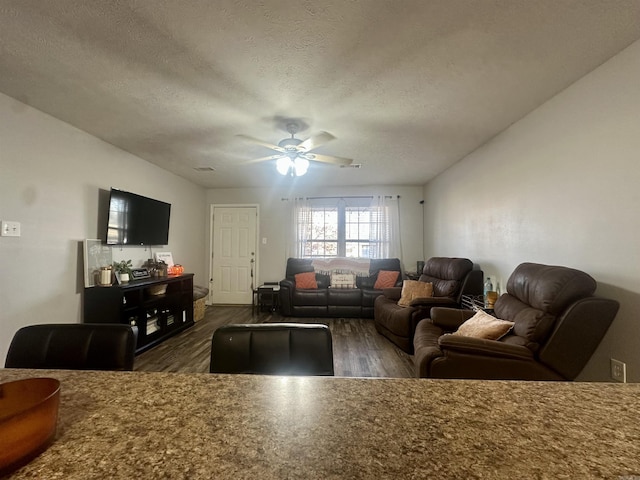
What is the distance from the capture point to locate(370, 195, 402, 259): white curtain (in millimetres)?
5520

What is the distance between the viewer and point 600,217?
1.94 metres

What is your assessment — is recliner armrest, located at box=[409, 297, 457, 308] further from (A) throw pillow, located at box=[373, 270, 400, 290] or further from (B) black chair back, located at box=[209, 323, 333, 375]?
(B) black chair back, located at box=[209, 323, 333, 375]

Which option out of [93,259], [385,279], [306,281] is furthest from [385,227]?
[93,259]

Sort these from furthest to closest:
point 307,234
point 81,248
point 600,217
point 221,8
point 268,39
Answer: point 307,234, point 81,248, point 600,217, point 268,39, point 221,8

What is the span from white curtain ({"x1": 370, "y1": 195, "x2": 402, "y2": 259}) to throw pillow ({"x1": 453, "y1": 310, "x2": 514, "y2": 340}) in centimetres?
318

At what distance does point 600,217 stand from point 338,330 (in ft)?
10.0

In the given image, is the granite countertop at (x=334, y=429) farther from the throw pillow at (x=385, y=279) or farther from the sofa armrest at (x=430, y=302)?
the throw pillow at (x=385, y=279)

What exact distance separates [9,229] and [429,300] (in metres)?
4.03

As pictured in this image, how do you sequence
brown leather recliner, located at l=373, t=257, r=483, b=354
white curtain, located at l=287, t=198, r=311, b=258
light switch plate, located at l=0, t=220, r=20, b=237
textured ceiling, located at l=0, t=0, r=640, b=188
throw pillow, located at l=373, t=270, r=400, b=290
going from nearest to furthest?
textured ceiling, located at l=0, t=0, r=640, b=188, light switch plate, located at l=0, t=220, r=20, b=237, brown leather recliner, located at l=373, t=257, r=483, b=354, throw pillow, located at l=373, t=270, r=400, b=290, white curtain, located at l=287, t=198, r=311, b=258

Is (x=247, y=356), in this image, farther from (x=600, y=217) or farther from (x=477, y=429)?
(x=600, y=217)

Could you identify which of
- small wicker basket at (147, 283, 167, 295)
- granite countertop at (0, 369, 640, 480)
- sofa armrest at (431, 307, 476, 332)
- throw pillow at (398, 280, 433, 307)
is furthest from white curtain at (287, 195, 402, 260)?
granite countertop at (0, 369, 640, 480)

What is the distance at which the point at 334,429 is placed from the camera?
561mm

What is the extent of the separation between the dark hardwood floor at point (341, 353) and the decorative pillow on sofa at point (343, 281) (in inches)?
26.7

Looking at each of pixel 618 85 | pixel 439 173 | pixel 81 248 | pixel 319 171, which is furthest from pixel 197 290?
pixel 618 85
